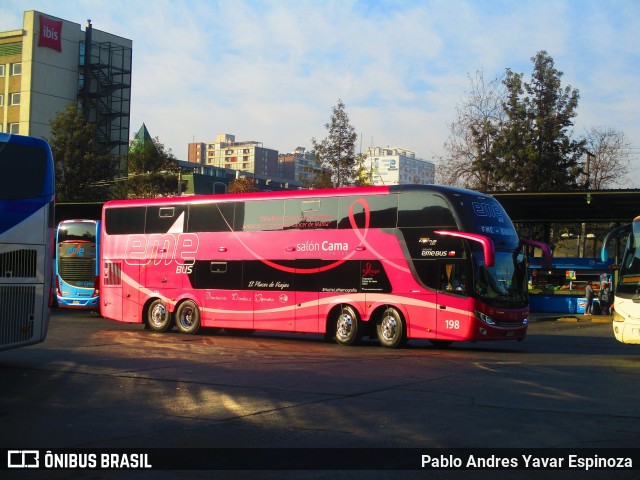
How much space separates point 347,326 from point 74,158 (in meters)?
39.9

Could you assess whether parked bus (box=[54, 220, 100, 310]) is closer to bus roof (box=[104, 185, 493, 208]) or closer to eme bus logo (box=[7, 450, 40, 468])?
bus roof (box=[104, 185, 493, 208])

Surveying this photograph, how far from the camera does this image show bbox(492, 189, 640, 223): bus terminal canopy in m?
31.5

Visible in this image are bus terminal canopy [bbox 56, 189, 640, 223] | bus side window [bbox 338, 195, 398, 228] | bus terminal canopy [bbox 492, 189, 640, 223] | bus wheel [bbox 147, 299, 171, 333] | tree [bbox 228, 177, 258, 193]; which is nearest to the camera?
bus side window [bbox 338, 195, 398, 228]

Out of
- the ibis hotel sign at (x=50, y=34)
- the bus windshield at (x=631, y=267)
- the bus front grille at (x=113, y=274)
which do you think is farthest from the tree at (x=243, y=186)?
the bus windshield at (x=631, y=267)

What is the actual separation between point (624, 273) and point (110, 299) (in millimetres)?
15058

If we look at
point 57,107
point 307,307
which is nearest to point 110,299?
point 307,307

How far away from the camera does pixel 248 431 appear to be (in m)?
8.78

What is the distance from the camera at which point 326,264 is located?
20656 mm

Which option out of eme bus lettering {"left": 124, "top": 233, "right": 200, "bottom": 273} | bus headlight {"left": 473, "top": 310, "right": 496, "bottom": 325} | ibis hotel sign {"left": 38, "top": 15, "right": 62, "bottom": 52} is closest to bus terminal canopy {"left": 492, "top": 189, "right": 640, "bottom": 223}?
eme bus lettering {"left": 124, "top": 233, "right": 200, "bottom": 273}

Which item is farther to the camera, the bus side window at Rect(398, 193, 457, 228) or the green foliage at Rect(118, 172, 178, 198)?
the green foliage at Rect(118, 172, 178, 198)

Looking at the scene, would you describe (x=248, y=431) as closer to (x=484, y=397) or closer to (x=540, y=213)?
(x=484, y=397)

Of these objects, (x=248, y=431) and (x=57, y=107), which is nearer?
(x=248, y=431)

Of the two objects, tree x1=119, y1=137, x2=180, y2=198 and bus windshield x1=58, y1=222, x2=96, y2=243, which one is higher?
tree x1=119, y1=137, x2=180, y2=198

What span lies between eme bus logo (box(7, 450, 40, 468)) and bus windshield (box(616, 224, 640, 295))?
42.4 ft
